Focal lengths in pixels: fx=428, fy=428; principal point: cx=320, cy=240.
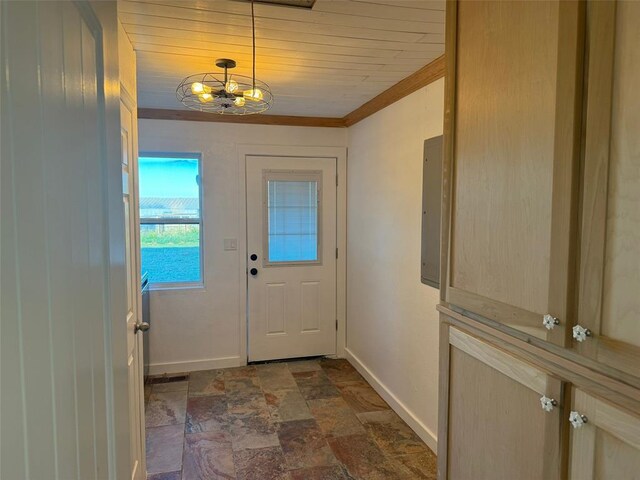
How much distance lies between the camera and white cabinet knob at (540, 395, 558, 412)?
915mm

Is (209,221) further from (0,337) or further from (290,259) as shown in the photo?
(0,337)

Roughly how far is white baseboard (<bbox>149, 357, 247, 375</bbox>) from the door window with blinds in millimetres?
957

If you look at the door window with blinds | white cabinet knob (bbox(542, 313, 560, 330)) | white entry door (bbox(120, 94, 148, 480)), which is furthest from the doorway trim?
white cabinet knob (bbox(542, 313, 560, 330))

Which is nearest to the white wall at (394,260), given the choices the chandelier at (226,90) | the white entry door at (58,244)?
the chandelier at (226,90)

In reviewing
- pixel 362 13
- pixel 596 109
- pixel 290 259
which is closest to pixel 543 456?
pixel 596 109

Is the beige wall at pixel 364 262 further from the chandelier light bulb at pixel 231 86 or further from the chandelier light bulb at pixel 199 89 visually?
the chandelier light bulb at pixel 199 89

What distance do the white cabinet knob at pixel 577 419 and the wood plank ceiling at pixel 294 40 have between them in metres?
1.57

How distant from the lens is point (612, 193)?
31.2 inches

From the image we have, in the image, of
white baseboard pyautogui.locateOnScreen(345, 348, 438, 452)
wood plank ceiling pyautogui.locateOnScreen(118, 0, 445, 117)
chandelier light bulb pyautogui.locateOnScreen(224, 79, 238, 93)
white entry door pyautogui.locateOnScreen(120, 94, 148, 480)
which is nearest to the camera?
wood plank ceiling pyautogui.locateOnScreen(118, 0, 445, 117)

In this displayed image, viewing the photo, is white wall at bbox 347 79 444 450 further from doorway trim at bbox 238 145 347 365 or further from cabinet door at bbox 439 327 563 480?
cabinet door at bbox 439 327 563 480

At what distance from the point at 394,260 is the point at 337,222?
3.69 ft

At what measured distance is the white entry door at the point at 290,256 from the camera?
3932mm

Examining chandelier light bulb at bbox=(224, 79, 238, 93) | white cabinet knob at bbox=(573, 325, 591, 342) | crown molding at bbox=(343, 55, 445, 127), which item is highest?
crown molding at bbox=(343, 55, 445, 127)

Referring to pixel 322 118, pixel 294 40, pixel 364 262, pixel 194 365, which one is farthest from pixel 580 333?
pixel 194 365
